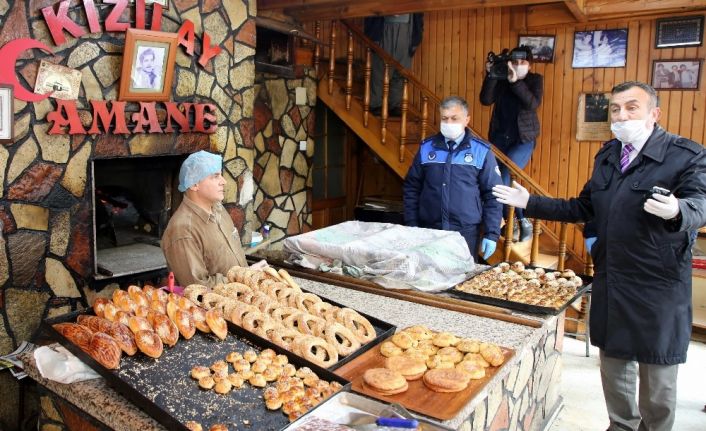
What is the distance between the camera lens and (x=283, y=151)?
6.82 m

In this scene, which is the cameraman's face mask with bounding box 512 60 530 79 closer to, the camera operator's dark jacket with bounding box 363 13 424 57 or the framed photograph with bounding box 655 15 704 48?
the framed photograph with bounding box 655 15 704 48

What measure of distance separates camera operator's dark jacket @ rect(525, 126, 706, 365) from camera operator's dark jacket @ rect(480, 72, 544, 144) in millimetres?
2959

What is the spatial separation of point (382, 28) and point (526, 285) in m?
4.70

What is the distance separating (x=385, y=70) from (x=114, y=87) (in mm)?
3043

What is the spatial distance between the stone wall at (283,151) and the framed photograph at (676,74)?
12.0ft

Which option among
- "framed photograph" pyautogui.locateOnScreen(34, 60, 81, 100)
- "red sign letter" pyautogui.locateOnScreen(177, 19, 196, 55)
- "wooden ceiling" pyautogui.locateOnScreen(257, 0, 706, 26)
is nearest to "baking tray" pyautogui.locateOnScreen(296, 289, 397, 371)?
"framed photograph" pyautogui.locateOnScreen(34, 60, 81, 100)

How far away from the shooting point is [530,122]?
573cm

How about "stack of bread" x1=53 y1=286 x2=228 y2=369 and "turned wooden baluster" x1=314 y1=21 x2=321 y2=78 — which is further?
"turned wooden baluster" x1=314 y1=21 x2=321 y2=78

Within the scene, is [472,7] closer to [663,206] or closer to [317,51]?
[317,51]

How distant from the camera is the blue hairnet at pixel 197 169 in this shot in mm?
2965

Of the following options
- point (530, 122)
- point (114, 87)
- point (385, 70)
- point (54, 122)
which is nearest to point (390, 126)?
point (385, 70)

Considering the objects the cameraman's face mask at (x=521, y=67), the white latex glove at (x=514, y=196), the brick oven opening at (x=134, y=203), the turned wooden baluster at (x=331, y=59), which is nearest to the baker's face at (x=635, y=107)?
the white latex glove at (x=514, y=196)

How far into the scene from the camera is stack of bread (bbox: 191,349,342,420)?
5.48ft

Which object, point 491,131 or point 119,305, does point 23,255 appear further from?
point 491,131
